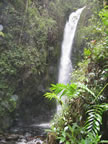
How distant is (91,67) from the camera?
8.83ft

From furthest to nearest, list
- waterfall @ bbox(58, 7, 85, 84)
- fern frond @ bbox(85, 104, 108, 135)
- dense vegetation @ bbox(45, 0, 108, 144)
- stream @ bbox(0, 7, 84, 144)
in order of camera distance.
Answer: waterfall @ bbox(58, 7, 85, 84), stream @ bbox(0, 7, 84, 144), dense vegetation @ bbox(45, 0, 108, 144), fern frond @ bbox(85, 104, 108, 135)

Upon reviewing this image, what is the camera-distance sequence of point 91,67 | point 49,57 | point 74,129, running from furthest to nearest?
point 49,57
point 91,67
point 74,129

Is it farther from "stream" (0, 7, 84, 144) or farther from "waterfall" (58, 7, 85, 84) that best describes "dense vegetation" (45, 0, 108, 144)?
"waterfall" (58, 7, 85, 84)

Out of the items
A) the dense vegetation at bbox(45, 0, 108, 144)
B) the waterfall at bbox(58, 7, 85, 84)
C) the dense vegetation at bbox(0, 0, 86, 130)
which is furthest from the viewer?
the waterfall at bbox(58, 7, 85, 84)

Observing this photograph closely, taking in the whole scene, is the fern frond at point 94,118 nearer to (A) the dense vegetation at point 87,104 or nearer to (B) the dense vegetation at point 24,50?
(A) the dense vegetation at point 87,104

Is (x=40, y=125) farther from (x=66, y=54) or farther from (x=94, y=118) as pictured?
(x=94, y=118)

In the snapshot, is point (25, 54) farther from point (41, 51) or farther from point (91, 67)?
point (91, 67)

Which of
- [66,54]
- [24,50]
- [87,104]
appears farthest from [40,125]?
[87,104]

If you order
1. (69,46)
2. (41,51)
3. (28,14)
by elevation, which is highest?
(28,14)

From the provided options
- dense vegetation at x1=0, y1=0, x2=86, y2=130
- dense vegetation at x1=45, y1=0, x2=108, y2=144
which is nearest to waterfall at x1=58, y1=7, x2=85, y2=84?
dense vegetation at x1=0, y1=0, x2=86, y2=130

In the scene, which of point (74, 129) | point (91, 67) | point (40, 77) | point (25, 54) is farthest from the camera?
point (40, 77)

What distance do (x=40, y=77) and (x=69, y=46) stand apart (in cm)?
425

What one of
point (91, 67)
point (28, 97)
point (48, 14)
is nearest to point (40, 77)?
point (28, 97)

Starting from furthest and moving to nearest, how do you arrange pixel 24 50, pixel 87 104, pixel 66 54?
1. pixel 66 54
2. pixel 24 50
3. pixel 87 104
